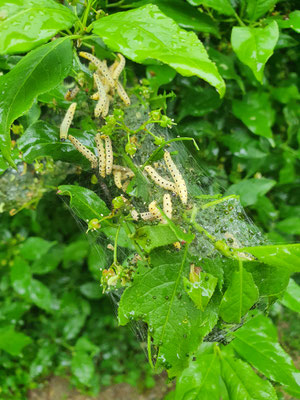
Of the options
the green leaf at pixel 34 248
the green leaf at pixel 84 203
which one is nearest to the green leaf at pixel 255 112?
the green leaf at pixel 84 203

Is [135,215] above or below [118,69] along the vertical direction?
below

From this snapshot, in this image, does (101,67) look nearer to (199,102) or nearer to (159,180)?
(159,180)

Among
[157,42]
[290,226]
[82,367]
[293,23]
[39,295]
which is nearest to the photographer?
[157,42]

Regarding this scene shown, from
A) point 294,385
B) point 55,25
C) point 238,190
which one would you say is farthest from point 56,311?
point 55,25

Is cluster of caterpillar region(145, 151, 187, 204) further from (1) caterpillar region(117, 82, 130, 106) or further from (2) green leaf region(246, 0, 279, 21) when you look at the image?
(2) green leaf region(246, 0, 279, 21)

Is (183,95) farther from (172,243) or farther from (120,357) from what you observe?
(120,357)

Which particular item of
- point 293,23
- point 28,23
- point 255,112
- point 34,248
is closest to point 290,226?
point 255,112
